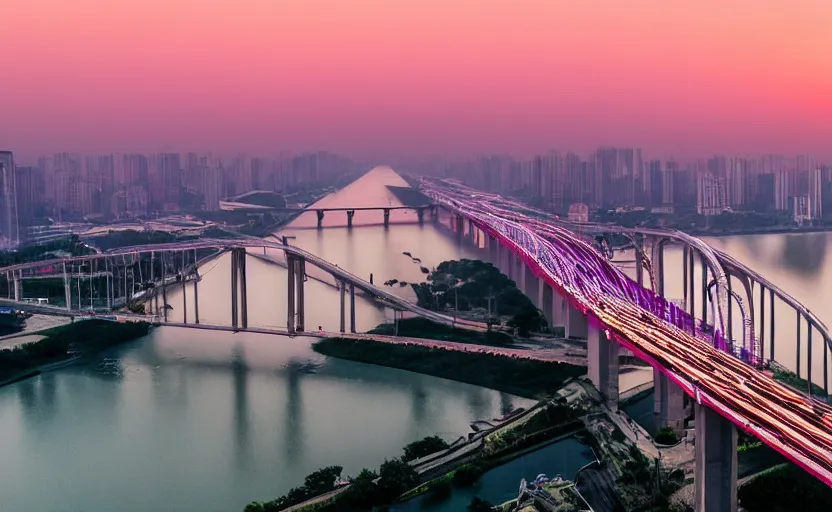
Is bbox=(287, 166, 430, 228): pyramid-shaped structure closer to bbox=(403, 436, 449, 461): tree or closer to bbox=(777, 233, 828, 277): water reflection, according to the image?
bbox=(777, 233, 828, 277): water reflection

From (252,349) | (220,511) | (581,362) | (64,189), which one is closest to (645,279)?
(581,362)

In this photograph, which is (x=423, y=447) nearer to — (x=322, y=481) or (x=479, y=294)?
(x=322, y=481)

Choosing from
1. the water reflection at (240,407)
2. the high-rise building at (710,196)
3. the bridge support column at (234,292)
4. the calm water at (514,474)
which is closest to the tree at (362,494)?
the calm water at (514,474)

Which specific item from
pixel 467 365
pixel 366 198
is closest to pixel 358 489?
pixel 467 365

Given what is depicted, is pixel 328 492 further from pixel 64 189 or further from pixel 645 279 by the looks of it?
pixel 64 189

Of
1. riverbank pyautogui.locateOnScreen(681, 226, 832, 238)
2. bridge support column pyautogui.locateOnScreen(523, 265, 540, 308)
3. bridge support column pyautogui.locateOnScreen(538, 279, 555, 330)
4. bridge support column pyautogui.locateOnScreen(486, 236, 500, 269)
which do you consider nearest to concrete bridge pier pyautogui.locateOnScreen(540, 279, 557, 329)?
bridge support column pyautogui.locateOnScreen(538, 279, 555, 330)
